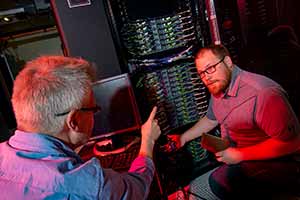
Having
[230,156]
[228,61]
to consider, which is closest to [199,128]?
[230,156]

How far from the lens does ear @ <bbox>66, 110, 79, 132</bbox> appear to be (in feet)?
2.65

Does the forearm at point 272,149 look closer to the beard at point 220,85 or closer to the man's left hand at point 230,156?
the man's left hand at point 230,156

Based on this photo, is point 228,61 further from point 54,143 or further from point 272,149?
point 54,143

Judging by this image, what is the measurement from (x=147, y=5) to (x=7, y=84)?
59.8 inches

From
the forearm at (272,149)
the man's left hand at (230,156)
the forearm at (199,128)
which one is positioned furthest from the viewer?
the forearm at (199,128)

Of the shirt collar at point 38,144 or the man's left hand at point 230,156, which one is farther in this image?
the man's left hand at point 230,156

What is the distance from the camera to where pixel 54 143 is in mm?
784

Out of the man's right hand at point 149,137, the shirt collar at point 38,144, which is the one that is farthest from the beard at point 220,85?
the shirt collar at point 38,144

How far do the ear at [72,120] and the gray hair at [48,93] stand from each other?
0.05 ft

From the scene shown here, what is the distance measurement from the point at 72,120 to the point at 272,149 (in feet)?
3.34

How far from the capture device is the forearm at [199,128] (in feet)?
5.45

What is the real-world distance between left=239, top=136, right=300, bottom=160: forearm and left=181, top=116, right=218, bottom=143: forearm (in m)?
0.36

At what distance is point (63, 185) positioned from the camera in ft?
2.22

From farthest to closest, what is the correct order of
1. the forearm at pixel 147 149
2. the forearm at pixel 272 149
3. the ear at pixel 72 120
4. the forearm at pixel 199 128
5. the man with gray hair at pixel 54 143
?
the forearm at pixel 199 128 < the forearm at pixel 272 149 < the forearm at pixel 147 149 < the ear at pixel 72 120 < the man with gray hair at pixel 54 143
